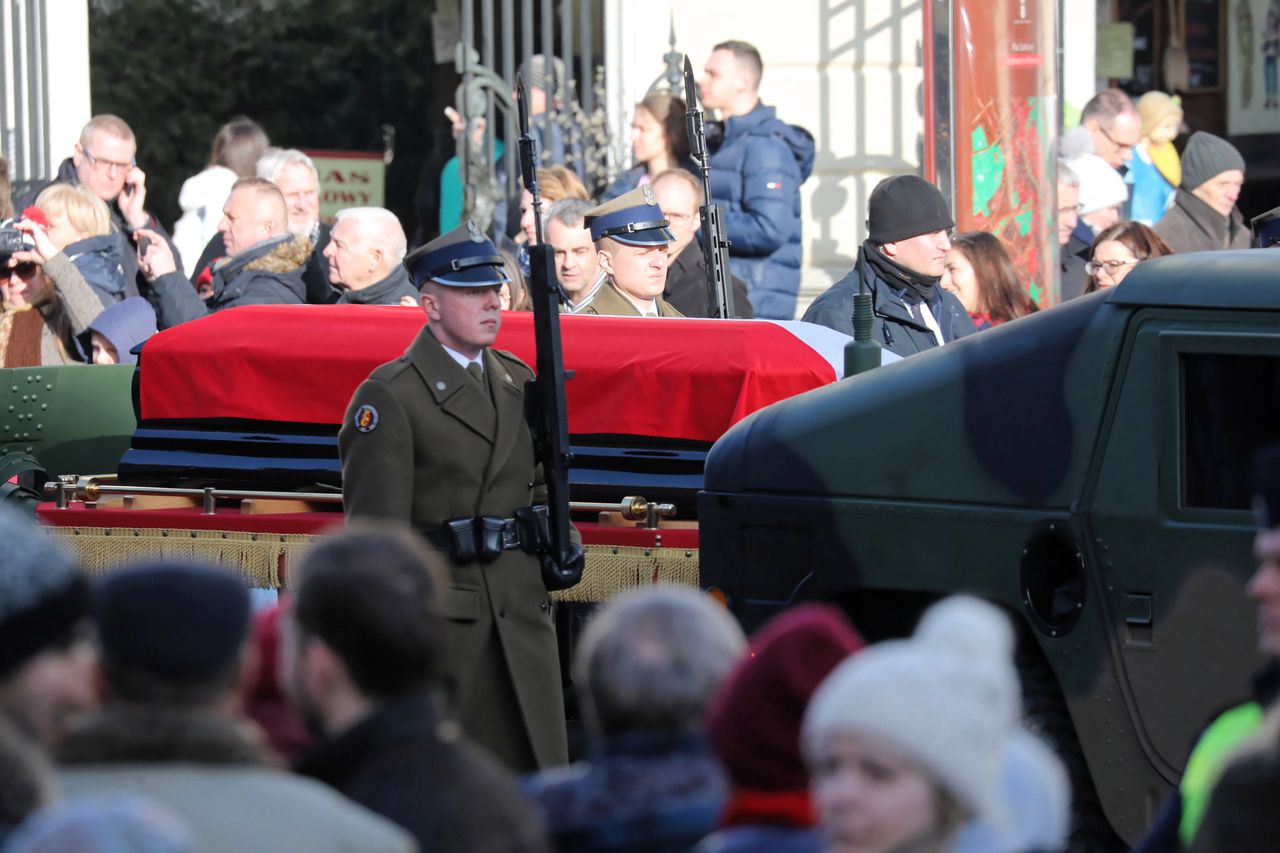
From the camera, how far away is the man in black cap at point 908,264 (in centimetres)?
751

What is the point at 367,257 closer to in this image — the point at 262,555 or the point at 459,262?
the point at 262,555

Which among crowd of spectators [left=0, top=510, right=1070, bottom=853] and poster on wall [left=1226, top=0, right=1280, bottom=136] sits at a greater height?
poster on wall [left=1226, top=0, right=1280, bottom=136]

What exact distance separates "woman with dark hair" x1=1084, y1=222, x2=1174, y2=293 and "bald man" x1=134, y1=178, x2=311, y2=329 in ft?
9.08

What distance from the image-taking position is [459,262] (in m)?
5.91

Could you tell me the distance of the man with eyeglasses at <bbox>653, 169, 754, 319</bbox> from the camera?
9.03 m

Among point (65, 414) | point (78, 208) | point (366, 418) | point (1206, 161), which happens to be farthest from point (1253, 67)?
point (366, 418)

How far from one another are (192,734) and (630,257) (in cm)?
509

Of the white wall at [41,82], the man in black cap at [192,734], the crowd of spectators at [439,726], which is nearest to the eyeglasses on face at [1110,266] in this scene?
the crowd of spectators at [439,726]

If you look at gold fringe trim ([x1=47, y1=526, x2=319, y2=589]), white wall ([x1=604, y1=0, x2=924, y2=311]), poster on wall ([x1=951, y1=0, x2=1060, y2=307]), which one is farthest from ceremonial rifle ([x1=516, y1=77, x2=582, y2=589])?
white wall ([x1=604, y1=0, x2=924, y2=311])

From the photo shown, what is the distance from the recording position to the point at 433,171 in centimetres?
1332

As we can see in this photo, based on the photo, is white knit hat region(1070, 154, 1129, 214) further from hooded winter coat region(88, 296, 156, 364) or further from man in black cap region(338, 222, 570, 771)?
man in black cap region(338, 222, 570, 771)

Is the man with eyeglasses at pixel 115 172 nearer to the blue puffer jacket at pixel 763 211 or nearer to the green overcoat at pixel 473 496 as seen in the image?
the blue puffer jacket at pixel 763 211

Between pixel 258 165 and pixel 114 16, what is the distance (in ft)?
23.2

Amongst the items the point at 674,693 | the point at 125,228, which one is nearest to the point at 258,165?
the point at 125,228
